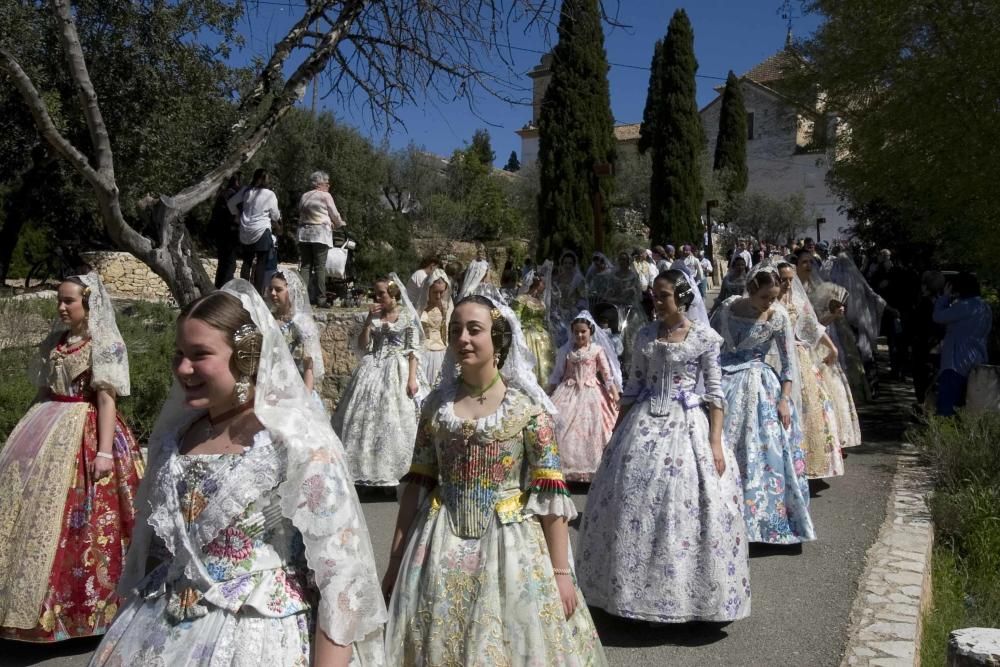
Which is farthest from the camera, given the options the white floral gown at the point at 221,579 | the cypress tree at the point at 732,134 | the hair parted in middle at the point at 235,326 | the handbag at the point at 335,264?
the cypress tree at the point at 732,134

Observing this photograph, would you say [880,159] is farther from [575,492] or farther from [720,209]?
[720,209]

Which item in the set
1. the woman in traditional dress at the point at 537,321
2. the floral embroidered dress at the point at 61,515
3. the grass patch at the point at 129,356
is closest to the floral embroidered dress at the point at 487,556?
the floral embroidered dress at the point at 61,515

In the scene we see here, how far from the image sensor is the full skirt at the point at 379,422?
26.6 feet

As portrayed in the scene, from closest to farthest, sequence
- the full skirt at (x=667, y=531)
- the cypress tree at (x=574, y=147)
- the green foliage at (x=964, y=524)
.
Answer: the full skirt at (x=667, y=531) < the green foliage at (x=964, y=524) < the cypress tree at (x=574, y=147)

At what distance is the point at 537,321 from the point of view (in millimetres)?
11930

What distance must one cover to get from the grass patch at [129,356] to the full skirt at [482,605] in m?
5.50

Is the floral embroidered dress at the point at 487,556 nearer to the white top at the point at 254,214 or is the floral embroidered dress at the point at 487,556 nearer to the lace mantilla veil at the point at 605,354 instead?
the lace mantilla veil at the point at 605,354

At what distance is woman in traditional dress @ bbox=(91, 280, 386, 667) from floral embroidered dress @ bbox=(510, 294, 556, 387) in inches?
359

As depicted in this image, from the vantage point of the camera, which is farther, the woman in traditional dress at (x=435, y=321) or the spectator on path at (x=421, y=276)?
the spectator on path at (x=421, y=276)

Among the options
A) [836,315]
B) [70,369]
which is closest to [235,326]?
[70,369]

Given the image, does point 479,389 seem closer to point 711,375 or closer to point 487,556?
point 487,556

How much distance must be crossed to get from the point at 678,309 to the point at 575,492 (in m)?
3.33

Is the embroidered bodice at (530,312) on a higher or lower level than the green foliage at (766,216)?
lower

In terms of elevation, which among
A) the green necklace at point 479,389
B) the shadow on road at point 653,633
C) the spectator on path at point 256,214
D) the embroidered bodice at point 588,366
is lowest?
the shadow on road at point 653,633
